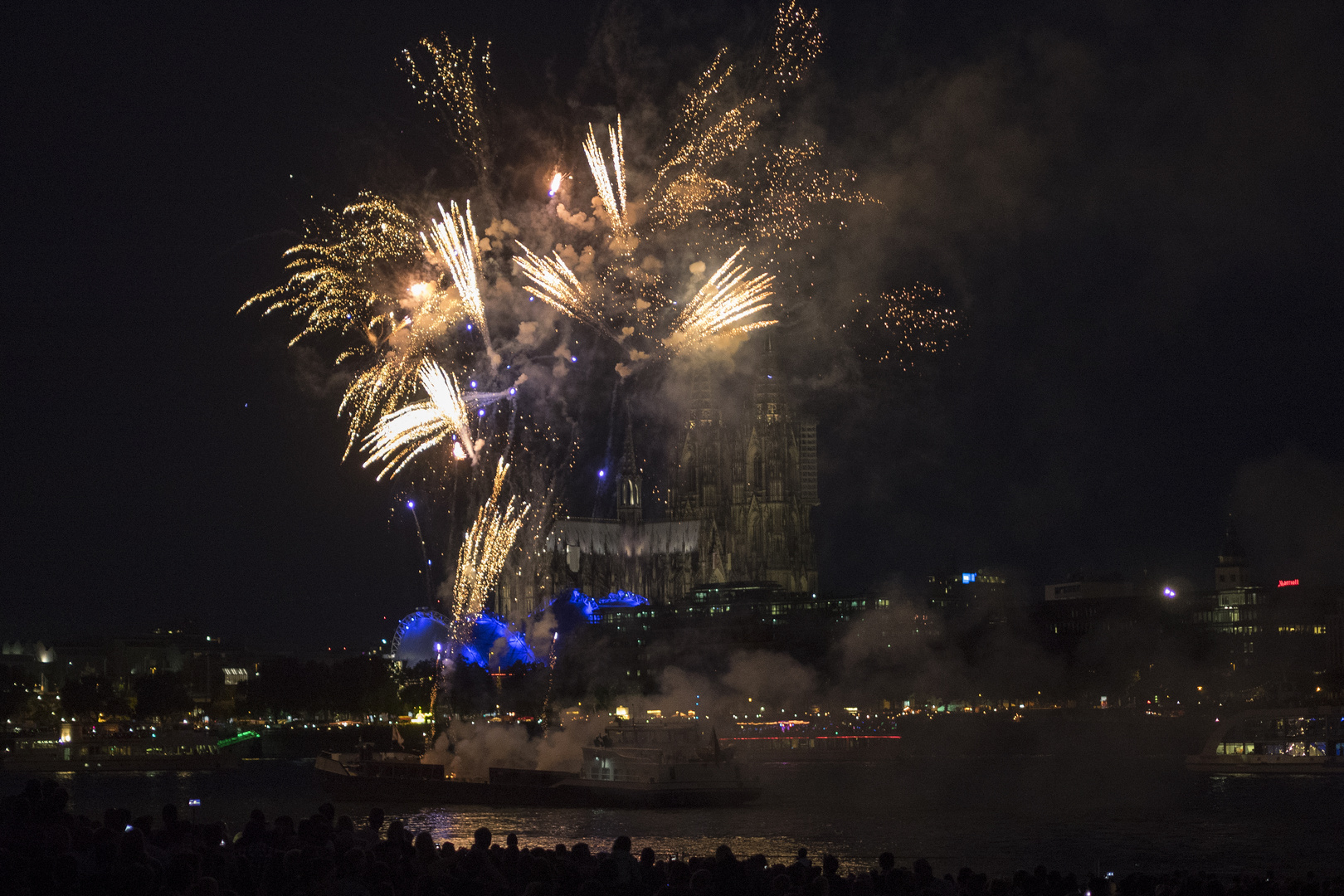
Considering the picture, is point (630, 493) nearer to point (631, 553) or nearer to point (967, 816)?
point (631, 553)

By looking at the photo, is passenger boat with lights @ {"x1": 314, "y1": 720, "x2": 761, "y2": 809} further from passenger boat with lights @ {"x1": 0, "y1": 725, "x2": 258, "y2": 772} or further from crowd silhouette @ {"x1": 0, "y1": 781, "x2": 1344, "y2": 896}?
crowd silhouette @ {"x1": 0, "y1": 781, "x2": 1344, "y2": 896}

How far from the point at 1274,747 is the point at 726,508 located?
Result: 74.6 meters

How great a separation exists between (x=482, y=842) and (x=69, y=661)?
644 ft

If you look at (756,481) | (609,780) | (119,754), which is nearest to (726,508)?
(756,481)

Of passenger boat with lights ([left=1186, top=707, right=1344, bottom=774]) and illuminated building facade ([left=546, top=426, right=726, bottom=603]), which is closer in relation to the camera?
passenger boat with lights ([left=1186, top=707, right=1344, bottom=774])

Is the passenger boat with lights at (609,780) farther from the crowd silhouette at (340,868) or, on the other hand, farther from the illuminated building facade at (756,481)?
the illuminated building facade at (756,481)

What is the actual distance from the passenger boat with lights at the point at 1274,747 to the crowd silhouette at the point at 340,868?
58.6 meters

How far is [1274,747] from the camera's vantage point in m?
70.7

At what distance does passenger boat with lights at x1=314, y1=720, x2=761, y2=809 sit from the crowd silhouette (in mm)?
37927

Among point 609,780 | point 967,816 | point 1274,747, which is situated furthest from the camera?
point 1274,747

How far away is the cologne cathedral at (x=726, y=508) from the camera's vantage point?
136000 mm

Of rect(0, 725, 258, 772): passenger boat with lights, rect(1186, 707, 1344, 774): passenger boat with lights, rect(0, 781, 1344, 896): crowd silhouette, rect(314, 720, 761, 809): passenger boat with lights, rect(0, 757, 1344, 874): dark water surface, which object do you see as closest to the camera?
rect(0, 781, 1344, 896): crowd silhouette

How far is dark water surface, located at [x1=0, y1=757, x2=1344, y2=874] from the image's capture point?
40.1 meters

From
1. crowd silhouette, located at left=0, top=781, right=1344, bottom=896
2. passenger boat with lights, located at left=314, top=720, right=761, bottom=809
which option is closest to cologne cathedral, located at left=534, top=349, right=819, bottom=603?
passenger boat with lights, located at left=314, top=720, right=761, bottom=809
